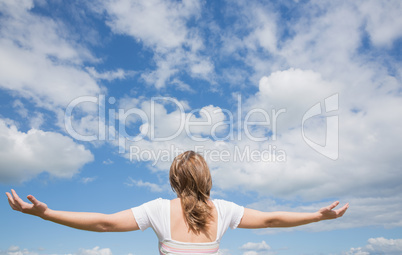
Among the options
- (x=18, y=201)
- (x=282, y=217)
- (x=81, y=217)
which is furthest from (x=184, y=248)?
(x=18, y=201)

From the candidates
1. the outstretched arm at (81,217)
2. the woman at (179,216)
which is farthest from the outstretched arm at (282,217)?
the outstretched arm at (81,217)

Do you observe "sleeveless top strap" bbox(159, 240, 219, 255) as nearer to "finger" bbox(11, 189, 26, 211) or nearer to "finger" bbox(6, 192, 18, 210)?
"finger" bbox(11, 189, 26, 211)

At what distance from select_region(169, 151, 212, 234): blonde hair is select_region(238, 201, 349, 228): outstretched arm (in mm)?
890

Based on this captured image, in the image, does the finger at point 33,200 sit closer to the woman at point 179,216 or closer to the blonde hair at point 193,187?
the woman at point 179,216

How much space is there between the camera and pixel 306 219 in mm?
6793

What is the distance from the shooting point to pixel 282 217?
667cm

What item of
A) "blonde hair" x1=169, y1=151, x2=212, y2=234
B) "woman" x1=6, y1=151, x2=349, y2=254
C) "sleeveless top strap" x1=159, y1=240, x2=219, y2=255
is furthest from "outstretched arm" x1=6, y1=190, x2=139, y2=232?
"blonde hair" x1=169, y1=151, x2=212, y2=234

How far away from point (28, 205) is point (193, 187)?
2.75 m

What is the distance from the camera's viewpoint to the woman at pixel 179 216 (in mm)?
5711

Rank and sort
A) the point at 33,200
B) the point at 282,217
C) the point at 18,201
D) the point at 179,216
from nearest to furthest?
the point at 33,200, the point at 18,201, the point at 179,216, the point at 282,217

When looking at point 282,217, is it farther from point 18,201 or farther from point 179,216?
point 18,201

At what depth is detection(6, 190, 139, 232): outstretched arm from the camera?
5.62 metres

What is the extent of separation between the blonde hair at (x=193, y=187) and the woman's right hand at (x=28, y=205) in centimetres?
219

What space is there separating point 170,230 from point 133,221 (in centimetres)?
66
